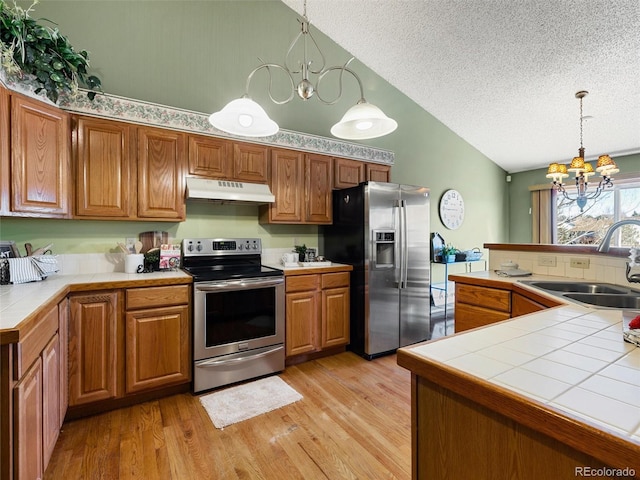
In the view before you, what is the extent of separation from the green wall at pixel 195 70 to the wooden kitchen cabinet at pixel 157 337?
2.58 ft

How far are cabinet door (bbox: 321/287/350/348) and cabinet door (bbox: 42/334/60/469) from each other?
2.01 metres

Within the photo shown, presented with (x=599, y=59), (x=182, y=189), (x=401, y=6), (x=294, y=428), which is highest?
(x=401, y=6)

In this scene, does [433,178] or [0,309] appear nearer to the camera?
[0,309]

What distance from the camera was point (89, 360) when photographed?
6.69 feet

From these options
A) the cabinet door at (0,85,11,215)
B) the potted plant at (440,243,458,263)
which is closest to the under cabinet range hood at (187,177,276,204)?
the cabinet door at (0,85,11,215)

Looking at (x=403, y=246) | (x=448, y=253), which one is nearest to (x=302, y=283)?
(x=403, y=246)

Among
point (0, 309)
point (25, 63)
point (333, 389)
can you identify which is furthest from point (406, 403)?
point (25, 63)

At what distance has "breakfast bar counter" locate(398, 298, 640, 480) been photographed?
20.5 inches

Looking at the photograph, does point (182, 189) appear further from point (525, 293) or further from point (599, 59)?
point (599, 59)

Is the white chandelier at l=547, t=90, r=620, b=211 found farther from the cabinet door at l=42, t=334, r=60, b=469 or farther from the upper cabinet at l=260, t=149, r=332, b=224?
the cabinet door at l=42, t=334, r=60, b=469

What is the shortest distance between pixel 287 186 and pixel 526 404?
285cm

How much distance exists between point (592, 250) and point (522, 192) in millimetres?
4696

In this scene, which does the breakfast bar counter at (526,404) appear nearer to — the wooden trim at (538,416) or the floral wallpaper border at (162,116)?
the wooden trim at (538,416)

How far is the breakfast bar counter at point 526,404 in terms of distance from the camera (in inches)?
20.5
